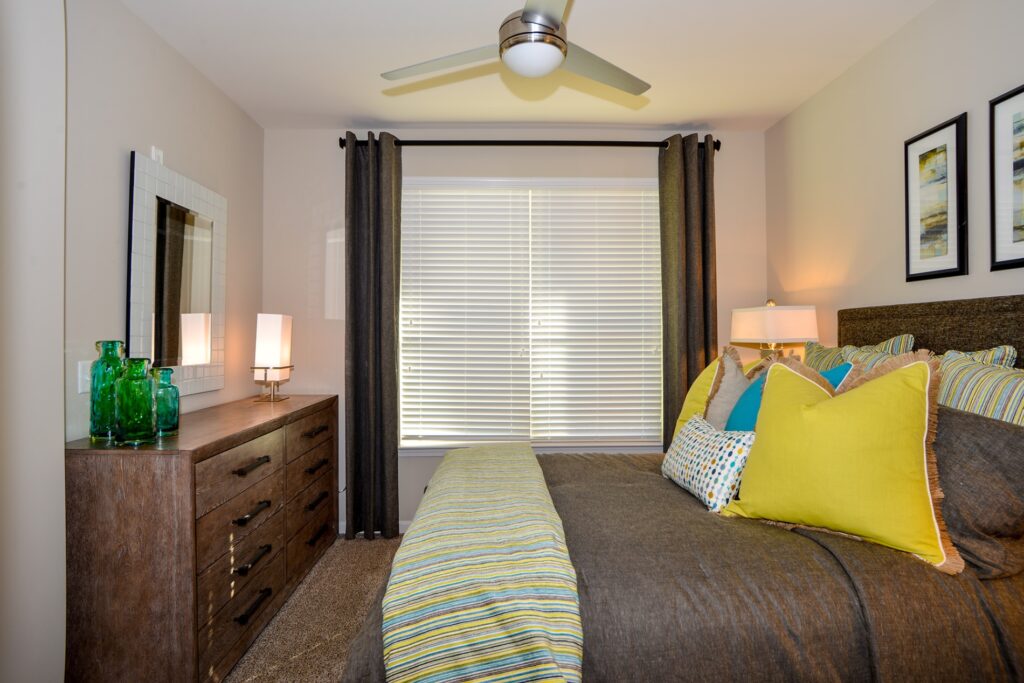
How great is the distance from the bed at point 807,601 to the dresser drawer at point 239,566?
3.33 feet

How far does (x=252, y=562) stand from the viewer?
2322mm

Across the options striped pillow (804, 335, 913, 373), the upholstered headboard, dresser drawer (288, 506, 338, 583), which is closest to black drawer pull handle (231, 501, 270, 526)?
dresser drawer (288, 506, 338, 583)

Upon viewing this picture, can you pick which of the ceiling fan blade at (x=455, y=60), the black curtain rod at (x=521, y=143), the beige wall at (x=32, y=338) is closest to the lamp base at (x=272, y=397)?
the beige wall at (x=32, y=338)

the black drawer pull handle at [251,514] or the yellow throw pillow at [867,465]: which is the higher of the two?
the yellow throw pillow at [867,465]

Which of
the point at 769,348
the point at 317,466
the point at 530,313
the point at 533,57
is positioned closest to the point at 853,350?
the point at 769,348

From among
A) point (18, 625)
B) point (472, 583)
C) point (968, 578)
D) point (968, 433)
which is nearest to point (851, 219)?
point (968, 433)

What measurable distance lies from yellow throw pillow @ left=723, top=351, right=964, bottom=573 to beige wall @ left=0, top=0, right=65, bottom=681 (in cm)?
209

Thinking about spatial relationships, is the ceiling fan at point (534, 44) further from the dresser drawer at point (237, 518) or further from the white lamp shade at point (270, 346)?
the white lamp shade at point (270, 346)

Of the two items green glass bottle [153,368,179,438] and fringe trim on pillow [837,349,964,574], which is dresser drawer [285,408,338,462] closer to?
green glass bottle [153,368,179,438]

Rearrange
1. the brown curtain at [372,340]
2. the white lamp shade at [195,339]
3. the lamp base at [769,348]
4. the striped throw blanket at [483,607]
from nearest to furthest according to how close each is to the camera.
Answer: the striped throw blanket at [483,607]
the white lamp shade at [195,339]
the lamp base at [769,348]
the brown curtain at [372,340]

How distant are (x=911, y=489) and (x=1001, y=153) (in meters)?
1.44

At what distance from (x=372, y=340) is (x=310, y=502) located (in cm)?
102

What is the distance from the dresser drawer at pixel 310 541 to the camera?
2.80 m

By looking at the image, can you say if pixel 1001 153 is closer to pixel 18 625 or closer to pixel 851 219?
pixel 851 219
